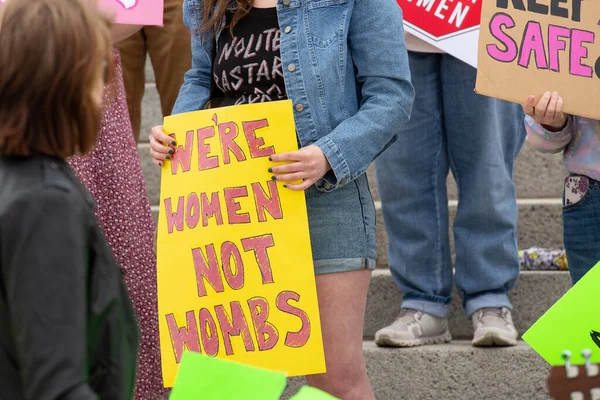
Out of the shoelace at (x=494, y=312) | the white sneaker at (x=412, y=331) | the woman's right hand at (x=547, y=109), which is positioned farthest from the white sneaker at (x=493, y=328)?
the woman's right hand at (x=547, y=109)

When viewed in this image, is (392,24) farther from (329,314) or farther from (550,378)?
(550,378)

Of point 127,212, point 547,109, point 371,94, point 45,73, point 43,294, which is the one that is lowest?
point 127,212

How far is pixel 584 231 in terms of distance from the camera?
92.4 inches

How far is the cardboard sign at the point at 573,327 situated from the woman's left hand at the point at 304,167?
0.61m

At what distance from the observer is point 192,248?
2.22 m

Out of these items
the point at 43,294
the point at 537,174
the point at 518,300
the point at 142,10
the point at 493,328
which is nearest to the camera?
the point at 43,294

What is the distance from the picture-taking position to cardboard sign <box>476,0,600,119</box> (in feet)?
7.66

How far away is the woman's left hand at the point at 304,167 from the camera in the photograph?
7.04 ft

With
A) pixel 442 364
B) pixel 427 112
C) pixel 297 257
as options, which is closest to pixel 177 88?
pixel 427 112

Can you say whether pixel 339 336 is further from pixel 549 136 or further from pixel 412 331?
pixel 412 331

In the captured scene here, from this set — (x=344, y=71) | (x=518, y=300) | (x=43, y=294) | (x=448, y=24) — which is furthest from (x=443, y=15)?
(x=43, y=294)

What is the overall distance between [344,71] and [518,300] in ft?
5.05

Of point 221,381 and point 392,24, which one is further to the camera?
point 392,24

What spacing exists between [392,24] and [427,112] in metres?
1.05
